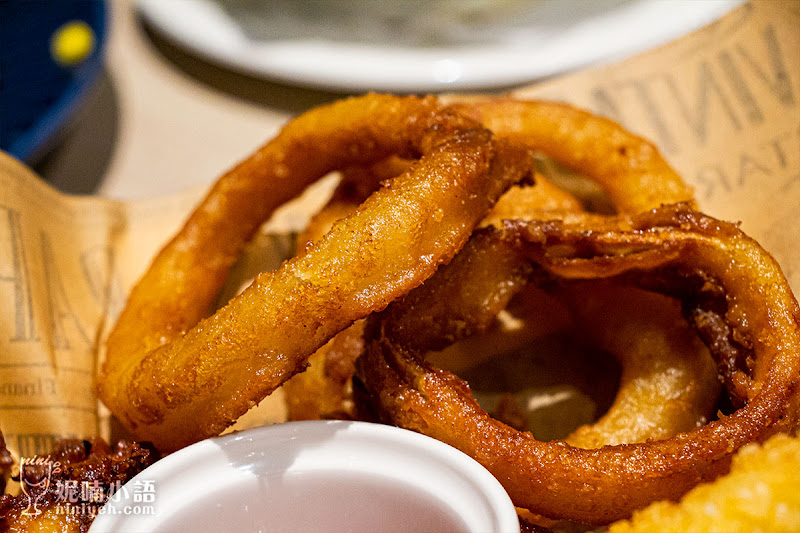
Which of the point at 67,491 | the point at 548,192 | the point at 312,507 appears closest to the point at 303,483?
the point at 312,507

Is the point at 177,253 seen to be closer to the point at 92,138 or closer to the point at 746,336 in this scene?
the point at 746,336

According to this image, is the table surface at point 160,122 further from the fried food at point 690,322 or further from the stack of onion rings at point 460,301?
the fried food at point 690,322

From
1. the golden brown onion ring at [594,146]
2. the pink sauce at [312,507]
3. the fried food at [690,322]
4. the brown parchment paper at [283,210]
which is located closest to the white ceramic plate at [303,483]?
the pink sauce at [312,507]

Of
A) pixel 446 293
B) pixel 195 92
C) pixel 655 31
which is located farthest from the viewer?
pixel 195 92

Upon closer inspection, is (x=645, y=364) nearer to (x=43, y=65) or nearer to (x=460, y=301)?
(x=460, y=301)

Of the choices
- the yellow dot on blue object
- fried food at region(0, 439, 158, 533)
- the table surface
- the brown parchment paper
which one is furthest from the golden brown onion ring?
the yellow dot on blue object

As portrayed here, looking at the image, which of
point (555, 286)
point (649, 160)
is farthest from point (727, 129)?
point (555, 286)
